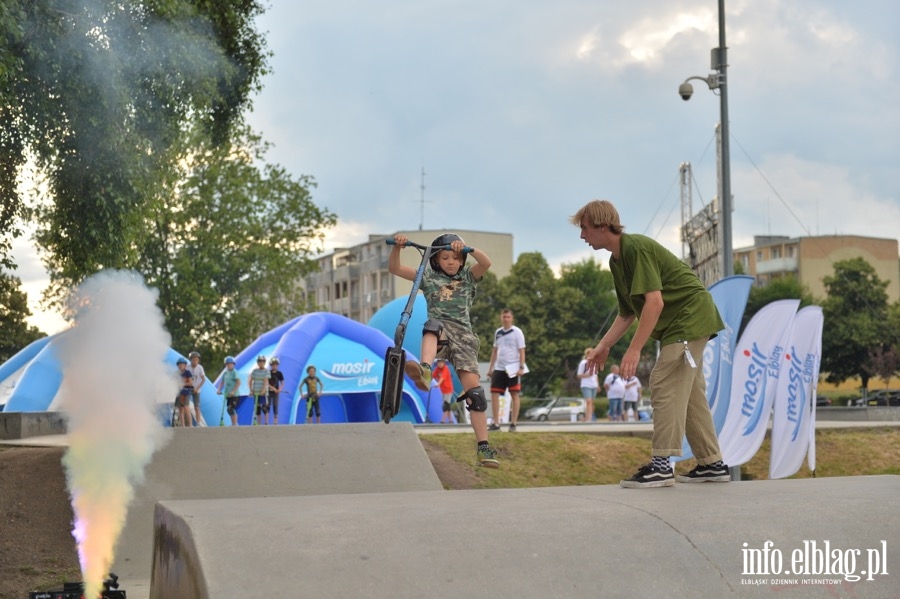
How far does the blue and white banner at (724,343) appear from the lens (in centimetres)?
1534

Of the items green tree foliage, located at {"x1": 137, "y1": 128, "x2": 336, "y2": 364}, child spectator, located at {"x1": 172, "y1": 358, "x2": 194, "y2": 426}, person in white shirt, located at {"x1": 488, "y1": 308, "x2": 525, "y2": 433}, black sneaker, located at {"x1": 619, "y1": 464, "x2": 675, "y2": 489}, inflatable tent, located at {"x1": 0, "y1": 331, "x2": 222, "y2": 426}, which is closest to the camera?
black sneaker, located at {"x1": 619, "y1": 464, "x2": 675, "y2": 489}

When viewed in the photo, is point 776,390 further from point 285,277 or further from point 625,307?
point 285,277

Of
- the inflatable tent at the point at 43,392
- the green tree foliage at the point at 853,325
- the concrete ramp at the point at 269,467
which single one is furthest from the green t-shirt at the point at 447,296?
the green tree foliage at the point at 853,325

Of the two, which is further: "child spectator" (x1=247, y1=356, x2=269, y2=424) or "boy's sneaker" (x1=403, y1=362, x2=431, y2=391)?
"child spectator" (x1=247, y1=356, x2=269, y2=424)

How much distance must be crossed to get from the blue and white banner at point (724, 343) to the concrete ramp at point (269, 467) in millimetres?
5351

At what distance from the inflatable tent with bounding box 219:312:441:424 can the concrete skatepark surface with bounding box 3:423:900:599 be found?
2373 centimetres

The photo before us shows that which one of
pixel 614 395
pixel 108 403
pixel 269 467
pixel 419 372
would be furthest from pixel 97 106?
pixel 614 395

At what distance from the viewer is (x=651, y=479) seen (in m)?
6.64

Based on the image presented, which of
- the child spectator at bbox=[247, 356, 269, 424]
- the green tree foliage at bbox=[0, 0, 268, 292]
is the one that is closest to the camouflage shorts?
the green tree foliage at bbox=[0, 0, 268, 292]

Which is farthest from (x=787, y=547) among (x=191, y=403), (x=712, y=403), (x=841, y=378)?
(x=841, y=378)

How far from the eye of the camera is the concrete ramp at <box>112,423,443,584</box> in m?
10.1

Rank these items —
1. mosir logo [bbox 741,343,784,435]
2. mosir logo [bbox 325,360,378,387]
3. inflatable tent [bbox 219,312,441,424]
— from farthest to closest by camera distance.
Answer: mosir logo [bbox 325,360,378,387] → inflatable tent [bbox 219,312,441,424] → mosir logo [bbox 741,343,784,435]

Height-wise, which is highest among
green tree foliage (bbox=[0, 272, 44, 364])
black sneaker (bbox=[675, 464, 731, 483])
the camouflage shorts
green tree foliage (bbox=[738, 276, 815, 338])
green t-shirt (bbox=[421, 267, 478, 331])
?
green tree foliage (bbox=[738, 276, 815, 338])

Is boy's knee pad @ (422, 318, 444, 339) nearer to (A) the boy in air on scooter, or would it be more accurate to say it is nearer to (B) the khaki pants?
(A) the boy in air on scooter
